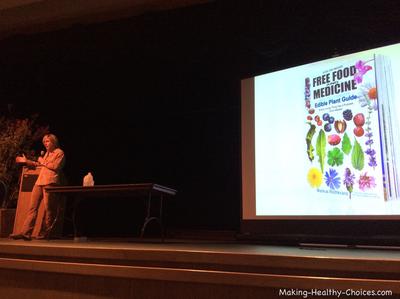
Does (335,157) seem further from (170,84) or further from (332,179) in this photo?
(170,84)

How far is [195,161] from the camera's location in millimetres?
3064

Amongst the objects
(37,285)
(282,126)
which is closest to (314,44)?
(282,126)

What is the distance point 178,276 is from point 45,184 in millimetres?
1345

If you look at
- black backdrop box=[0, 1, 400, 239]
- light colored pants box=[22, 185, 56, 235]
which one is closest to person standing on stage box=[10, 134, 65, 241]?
light colored pants box=[22, 185, 56, 235]

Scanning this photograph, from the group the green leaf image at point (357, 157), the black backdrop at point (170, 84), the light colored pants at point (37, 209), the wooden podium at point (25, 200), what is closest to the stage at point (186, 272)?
the green leaf image at point (357, 157)

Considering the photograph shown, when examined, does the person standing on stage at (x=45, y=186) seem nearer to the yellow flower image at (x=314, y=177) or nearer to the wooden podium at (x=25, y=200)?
the wooden podium at (x=25, y=200)

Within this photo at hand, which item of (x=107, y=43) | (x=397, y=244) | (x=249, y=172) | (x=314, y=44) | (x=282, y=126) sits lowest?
(x=397, y=244)

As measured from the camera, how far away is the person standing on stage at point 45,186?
2.55 meters

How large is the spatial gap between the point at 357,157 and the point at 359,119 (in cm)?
18

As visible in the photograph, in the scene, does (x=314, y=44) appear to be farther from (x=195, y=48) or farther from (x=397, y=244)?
(x=397, y=244)

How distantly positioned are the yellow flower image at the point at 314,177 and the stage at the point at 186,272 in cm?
42

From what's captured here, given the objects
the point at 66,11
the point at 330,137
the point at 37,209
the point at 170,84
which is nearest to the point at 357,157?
A: the point at 330,137

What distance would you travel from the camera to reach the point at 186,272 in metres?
1.56

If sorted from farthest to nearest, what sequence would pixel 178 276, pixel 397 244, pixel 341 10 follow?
pixel 341 10 → pixel 397 244 → pixel 178 276
